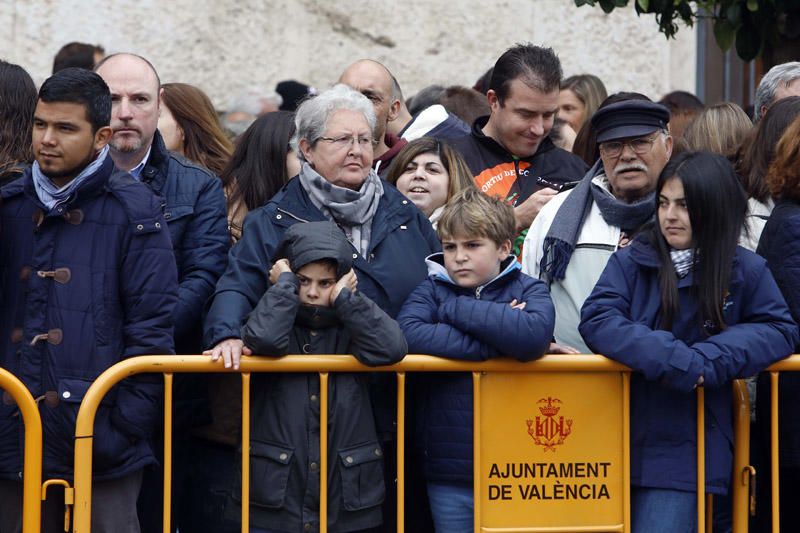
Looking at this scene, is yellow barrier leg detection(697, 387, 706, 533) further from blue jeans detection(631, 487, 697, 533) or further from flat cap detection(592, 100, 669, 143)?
flat cap detection(592, 100, 669, 143)

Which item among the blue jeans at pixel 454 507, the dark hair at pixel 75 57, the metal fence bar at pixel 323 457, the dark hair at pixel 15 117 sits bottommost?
the blue jeans at pixel 454 507

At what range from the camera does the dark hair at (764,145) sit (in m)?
5.13

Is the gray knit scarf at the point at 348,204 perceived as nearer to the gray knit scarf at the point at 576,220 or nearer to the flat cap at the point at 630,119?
the gray knit scarf at the point at 576,220

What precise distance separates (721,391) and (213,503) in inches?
67.0

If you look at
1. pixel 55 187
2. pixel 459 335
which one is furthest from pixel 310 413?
pixel 55 187

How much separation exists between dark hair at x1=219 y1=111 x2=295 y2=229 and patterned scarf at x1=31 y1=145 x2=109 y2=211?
100cm

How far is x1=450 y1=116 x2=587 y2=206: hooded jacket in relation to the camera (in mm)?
5707

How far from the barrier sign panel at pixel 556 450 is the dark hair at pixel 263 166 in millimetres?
1289

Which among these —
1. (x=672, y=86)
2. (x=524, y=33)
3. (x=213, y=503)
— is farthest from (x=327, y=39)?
(x=213, y=503)

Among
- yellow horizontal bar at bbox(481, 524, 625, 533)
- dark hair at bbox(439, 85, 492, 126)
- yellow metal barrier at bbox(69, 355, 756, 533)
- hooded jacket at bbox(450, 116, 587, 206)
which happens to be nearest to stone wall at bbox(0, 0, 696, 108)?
dark hair at bbox(439, 85, 492, 126)

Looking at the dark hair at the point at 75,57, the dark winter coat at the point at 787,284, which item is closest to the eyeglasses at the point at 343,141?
the dark winter coat at the point at 787,284

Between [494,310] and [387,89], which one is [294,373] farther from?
[387,89]

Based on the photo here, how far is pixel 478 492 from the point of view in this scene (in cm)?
456

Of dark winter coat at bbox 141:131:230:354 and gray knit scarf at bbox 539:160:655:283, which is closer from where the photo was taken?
dark winter coat at bbox 141:131:230:354
